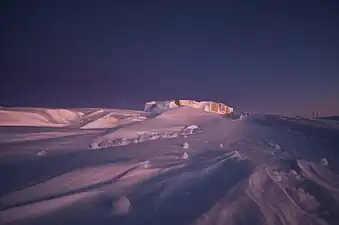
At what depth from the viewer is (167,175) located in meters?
2.48

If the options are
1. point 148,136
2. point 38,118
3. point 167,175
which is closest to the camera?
point 167,175

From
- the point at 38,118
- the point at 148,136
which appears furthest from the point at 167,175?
the point at 38,118

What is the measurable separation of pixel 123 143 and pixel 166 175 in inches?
40.7

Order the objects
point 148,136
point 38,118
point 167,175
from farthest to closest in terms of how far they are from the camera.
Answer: point 38,118 → point 148,136 → point 167,175

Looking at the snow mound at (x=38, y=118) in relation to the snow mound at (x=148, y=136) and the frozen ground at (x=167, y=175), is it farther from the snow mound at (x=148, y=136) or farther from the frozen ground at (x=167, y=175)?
the snow mound at (x=148, y=136)

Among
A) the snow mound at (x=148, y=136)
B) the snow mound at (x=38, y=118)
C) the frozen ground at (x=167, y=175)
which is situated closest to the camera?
the frozen ground at (x=167, y=175)

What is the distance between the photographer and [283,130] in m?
4.30

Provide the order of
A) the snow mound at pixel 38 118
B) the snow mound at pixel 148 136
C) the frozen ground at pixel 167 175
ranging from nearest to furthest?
the frozen ground at pixel 167 175 < the snow mound at pixel 148 136 < the snow mound at pixel 38 118

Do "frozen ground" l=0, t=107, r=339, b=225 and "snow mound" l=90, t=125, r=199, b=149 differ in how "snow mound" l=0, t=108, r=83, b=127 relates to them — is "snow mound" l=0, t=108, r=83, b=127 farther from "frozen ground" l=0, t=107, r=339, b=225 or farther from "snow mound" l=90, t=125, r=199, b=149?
"snow mound" l=90, t=125, r=199, b=149

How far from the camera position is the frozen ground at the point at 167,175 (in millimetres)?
1896

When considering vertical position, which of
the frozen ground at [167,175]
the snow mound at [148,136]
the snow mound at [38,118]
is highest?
the snow mound at [38,118]

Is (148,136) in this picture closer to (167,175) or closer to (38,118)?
(167,175)

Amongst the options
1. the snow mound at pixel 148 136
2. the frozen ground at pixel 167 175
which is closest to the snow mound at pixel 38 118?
the frozen ground at pixel 167 175

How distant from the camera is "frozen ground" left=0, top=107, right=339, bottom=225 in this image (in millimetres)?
1896
